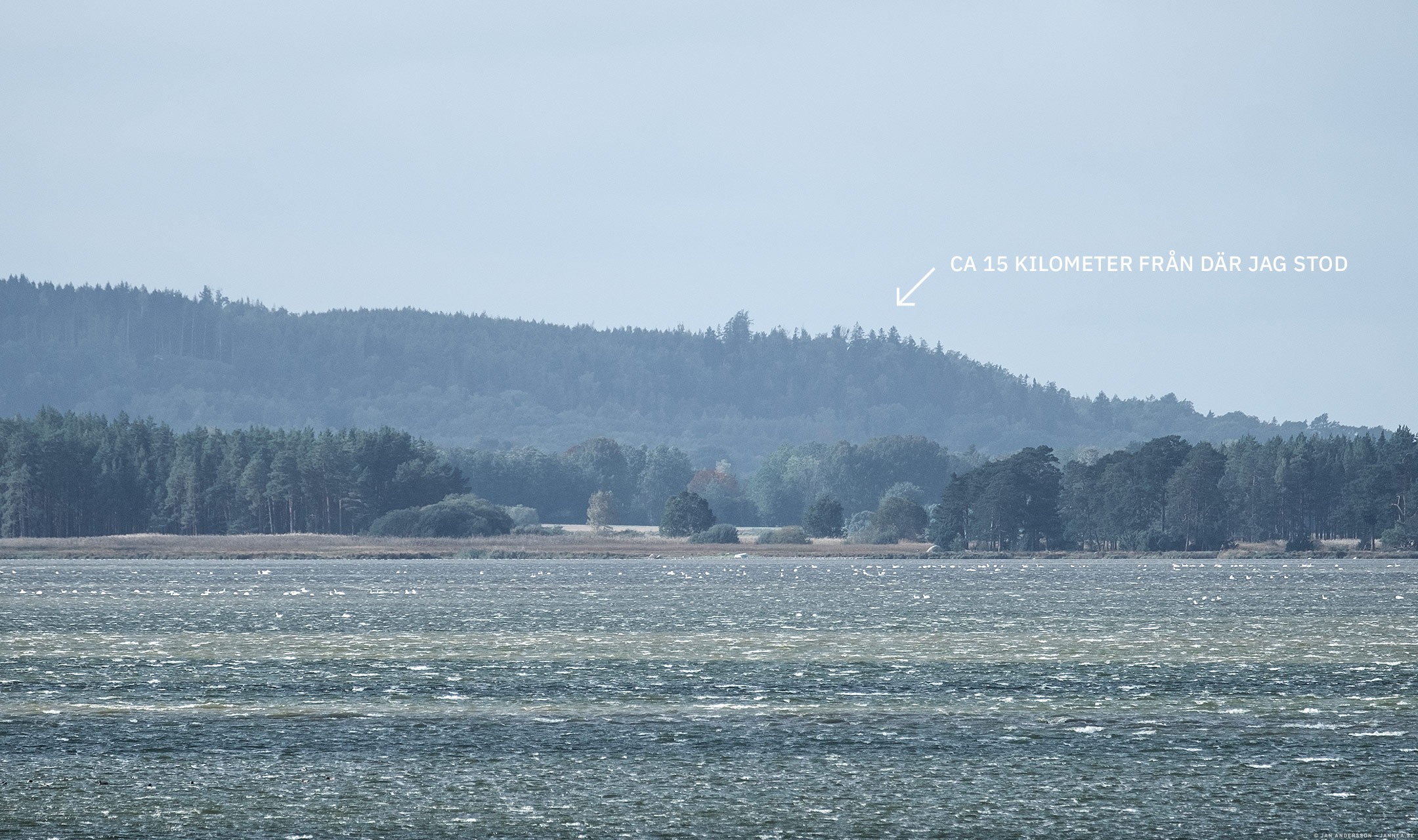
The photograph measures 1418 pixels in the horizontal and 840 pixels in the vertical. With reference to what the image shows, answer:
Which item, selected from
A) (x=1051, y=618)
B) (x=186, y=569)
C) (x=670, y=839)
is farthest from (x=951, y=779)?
(x=186, y=569)

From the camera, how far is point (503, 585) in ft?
417

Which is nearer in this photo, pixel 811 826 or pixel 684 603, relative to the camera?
pixel 811 826

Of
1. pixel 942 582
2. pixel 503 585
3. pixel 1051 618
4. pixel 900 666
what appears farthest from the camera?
pixel 942 582

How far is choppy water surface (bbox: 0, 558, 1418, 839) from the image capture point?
29625 mm

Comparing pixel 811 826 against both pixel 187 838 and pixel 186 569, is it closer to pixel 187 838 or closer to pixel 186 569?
pixel 187 838

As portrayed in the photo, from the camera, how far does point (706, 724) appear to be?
4081 cm

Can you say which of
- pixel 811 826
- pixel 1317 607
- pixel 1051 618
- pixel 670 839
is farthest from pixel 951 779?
pixel 1317 607

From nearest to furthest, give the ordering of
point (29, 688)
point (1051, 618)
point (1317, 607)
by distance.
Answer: point (29, 688), point (1051, 618), point (1317, 607)

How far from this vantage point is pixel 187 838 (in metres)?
27.6

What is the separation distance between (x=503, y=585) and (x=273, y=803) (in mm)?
96847

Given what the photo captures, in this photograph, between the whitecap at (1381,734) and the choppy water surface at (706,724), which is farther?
the whitecap at (1381,734)

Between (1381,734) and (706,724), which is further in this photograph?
(706,724)

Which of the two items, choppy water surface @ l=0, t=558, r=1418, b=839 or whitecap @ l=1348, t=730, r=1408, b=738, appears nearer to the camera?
choppy water surface @ l=0, t=558, r=1418, b=839

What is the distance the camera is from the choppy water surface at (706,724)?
29625mm
